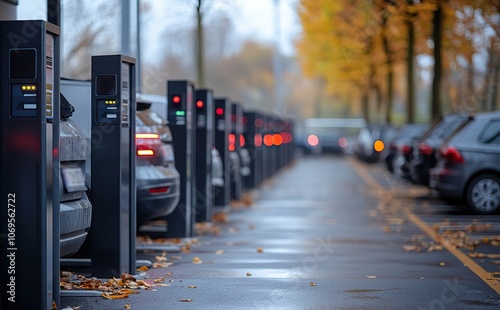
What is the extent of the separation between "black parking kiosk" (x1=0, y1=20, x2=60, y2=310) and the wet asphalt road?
0.96m

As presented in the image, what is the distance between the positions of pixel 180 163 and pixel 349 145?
46567 mm

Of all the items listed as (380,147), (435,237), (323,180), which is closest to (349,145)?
(380,147)

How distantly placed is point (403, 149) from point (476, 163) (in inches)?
250

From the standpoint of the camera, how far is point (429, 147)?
20.7 meters

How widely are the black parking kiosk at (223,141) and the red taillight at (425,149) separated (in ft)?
13.5

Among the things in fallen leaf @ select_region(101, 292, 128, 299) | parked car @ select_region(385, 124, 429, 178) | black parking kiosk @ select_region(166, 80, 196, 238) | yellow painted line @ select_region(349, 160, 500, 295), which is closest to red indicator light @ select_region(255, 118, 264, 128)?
parked car @ select_region(385, 124, 429, 178)

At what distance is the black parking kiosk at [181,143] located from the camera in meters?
13.7

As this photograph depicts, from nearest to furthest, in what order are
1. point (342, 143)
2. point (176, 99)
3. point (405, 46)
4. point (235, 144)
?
1. point (176, 99)
2. point (235, 144)
3. point (405, 46)
4. point (342, 143)

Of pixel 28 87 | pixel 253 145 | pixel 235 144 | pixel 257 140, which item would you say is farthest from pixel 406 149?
pixel 28 87

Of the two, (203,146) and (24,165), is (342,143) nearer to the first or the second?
(203,146)

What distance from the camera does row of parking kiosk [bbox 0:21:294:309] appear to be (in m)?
7.40

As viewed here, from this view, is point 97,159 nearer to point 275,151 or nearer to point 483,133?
point 483,133

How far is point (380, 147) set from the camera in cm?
4359

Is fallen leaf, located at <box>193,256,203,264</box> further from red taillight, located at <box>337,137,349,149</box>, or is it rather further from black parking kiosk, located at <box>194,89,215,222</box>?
red taillight, located at <box>337,137,349,149</box>
